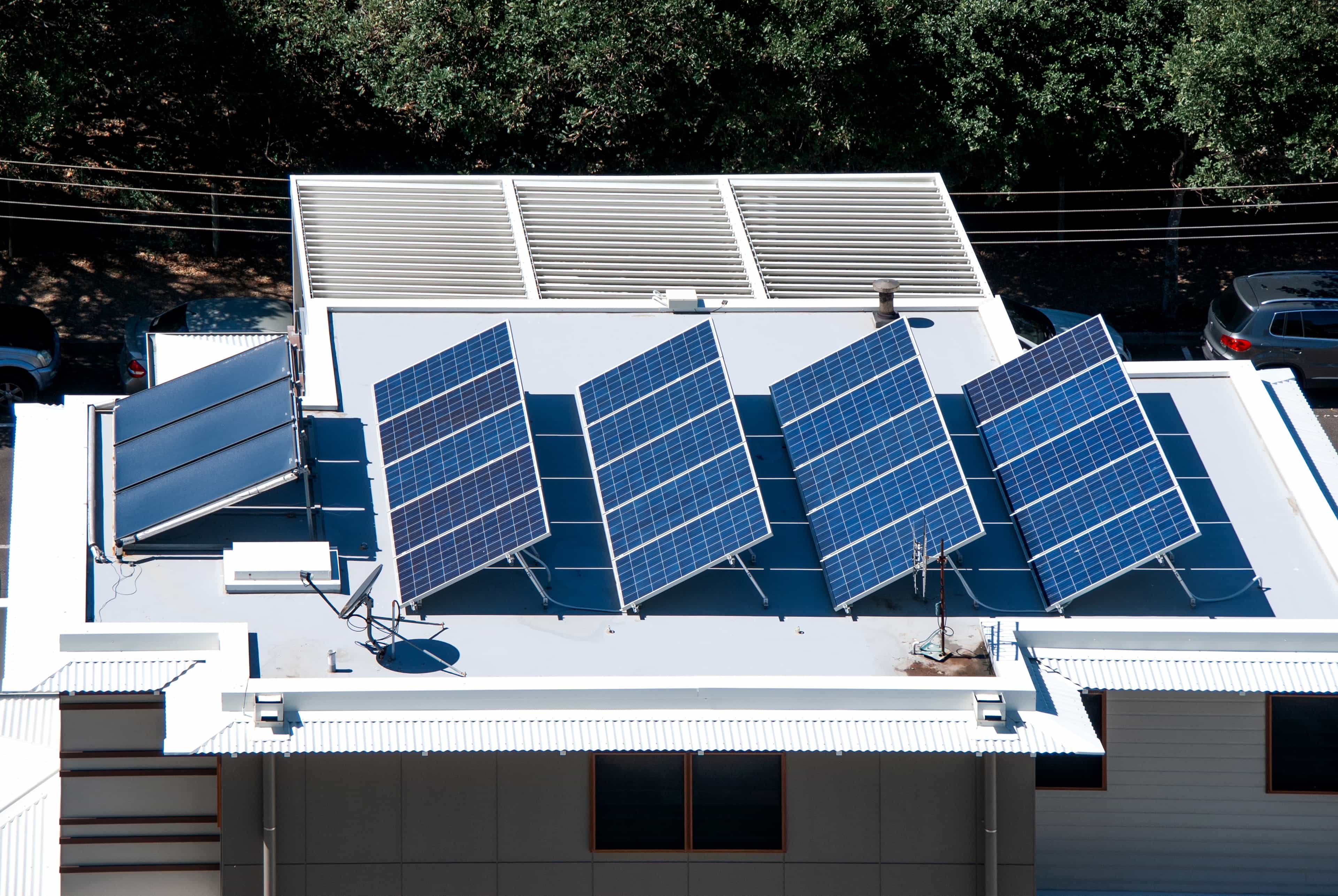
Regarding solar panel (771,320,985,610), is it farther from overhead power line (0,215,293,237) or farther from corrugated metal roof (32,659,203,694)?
overhead power line (0,215,293,237)

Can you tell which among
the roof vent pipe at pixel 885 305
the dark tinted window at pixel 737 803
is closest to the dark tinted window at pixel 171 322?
the roof vent pipe at pixel 885 305

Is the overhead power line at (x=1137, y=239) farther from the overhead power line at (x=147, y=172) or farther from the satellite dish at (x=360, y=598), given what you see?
the satellite dish at (x=360, y=598)

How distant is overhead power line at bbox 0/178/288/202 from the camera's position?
113ft

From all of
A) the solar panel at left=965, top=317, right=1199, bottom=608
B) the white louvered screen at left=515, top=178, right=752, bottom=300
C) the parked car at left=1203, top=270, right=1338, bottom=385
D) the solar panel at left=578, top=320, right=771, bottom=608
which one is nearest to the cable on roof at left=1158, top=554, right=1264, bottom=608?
the solar panel at left=965, top=317, right=1199, bottom=608

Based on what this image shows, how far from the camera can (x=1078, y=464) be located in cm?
1655

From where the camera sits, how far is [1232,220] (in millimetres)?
37812

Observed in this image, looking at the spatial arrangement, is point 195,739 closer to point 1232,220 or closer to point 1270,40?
point 1270,40

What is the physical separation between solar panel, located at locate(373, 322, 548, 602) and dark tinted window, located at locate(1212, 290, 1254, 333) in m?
17.9

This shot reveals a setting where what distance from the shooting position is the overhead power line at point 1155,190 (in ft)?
104

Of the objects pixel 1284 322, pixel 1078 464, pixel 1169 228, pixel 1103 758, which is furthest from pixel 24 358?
pixel 1169 228

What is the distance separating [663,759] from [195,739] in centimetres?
434

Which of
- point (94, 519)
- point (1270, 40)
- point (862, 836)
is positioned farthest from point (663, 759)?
point (1270, 40)

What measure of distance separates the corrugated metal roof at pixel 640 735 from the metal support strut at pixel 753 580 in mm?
1797

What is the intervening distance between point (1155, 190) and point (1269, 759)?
2396 cm
